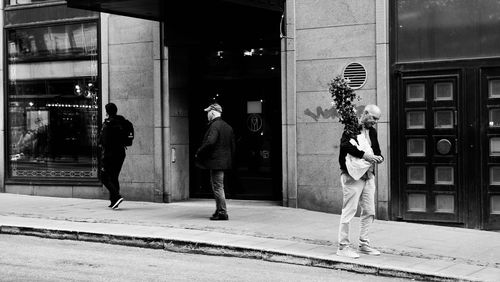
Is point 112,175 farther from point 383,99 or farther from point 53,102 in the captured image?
point 383,99

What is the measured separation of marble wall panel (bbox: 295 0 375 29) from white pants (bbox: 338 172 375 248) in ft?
14.1

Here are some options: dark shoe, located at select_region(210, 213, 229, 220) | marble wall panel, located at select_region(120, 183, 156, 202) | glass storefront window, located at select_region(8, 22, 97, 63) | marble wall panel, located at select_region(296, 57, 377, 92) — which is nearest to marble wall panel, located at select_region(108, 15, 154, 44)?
glass storefront window, located at select_region(8, 22, 97, 63)

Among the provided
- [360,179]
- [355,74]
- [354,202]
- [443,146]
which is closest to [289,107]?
[355,74]

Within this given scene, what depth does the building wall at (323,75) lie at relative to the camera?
40.4 feet

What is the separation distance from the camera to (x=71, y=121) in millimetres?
15305

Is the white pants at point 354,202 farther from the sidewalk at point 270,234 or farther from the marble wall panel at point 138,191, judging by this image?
the marble wall panel at point 138,191

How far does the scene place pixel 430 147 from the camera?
1182cm

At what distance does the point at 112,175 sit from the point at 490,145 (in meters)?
6.68

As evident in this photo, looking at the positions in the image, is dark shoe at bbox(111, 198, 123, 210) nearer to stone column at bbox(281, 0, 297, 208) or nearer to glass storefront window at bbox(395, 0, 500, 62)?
stone column at bbox(281, 0, 297, 208)

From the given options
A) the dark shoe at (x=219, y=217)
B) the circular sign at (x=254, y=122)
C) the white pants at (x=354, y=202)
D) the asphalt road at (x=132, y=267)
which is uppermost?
the circular sign at (x=254, y=122)

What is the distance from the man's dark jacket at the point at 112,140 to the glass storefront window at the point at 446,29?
521 cm

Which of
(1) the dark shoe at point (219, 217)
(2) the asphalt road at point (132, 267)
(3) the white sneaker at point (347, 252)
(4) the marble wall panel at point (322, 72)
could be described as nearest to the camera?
(2) the asphalt road at point (132, 267)

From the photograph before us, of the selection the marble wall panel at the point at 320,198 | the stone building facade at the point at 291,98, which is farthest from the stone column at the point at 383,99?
the marble wall panel at the point at 320,198

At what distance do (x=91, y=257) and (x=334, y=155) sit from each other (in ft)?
17.5
